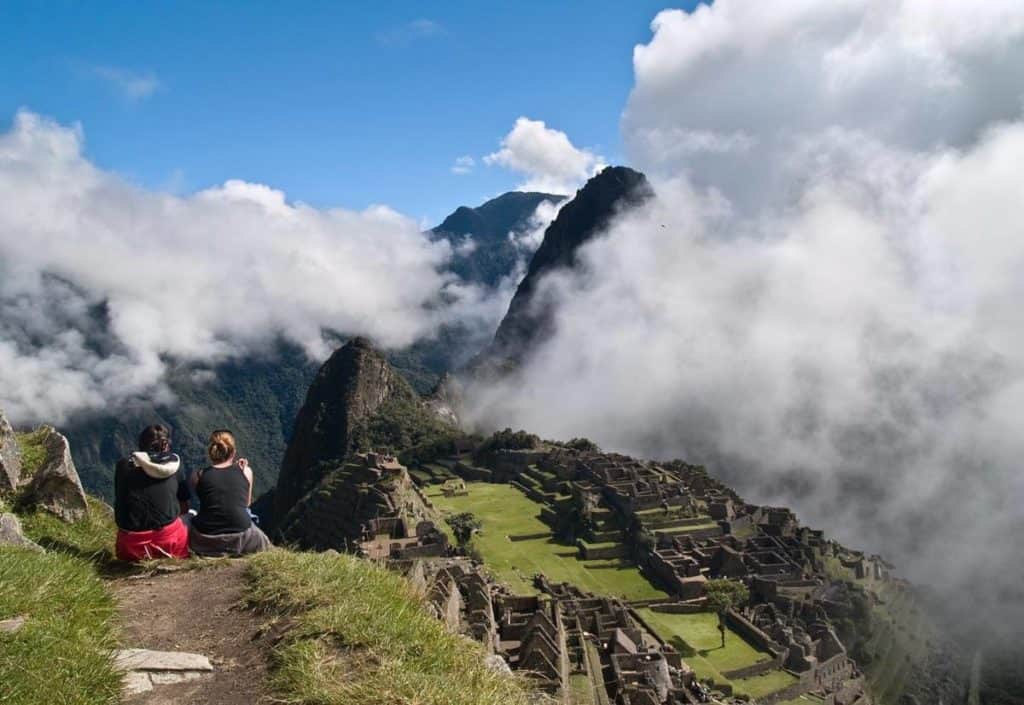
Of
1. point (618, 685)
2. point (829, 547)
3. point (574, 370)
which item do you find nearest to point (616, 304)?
point (574, 370)

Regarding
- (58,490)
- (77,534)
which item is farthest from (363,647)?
(58,490)

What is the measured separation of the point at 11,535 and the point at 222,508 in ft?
5.55

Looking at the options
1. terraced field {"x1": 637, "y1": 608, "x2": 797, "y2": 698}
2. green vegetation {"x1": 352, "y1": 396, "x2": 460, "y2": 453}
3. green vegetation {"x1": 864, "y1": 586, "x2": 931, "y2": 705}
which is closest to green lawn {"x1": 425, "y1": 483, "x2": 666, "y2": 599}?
terraced field {"x1": 637, "y1": 608, "x2": 797, "y2": 698}

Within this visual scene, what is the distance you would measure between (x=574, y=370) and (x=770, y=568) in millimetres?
89193

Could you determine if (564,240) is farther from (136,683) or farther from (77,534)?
(136,683)

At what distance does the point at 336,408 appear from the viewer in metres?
80.5

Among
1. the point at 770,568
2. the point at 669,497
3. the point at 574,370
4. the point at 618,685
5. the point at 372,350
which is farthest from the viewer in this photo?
the point at 574,370

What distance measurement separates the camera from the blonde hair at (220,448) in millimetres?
7152

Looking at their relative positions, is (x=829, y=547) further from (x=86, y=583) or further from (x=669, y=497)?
(x=86, y=583)

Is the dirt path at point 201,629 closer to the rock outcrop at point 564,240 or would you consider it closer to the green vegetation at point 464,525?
the green vegetation at point 464,525

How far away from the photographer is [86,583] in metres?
5.24

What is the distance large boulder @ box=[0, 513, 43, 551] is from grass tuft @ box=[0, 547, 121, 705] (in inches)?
20.6

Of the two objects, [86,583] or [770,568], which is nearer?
[86,583]

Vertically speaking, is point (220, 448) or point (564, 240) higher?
point (564, 240)
